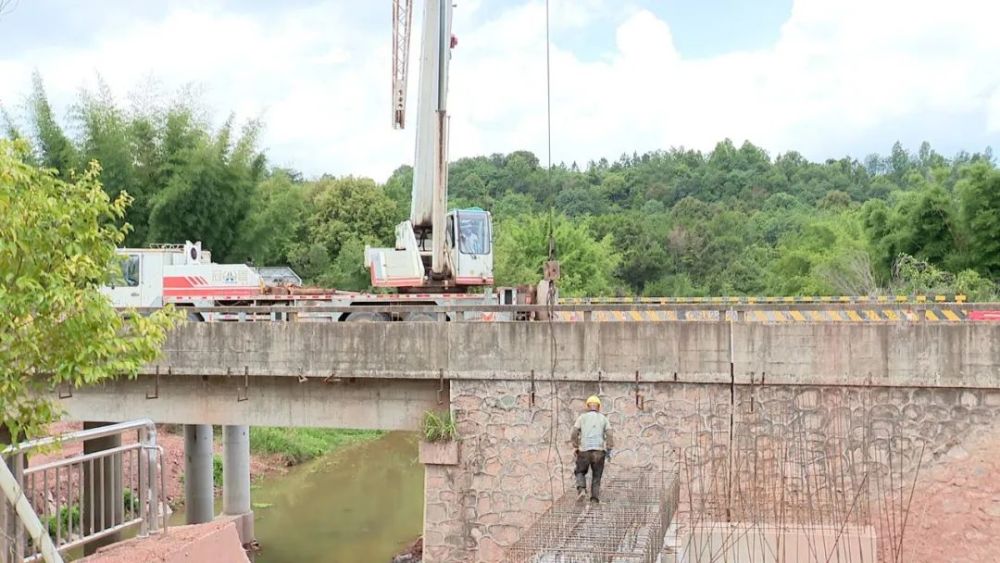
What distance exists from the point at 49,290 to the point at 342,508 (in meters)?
16.9

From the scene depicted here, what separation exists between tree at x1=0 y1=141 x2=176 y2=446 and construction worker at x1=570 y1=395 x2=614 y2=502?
17.9 feet

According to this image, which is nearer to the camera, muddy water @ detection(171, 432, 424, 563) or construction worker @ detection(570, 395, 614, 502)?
construction worker @ detection(570, 395, 614, 502)

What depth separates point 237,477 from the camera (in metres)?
17.8

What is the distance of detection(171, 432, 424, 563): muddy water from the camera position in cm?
1791

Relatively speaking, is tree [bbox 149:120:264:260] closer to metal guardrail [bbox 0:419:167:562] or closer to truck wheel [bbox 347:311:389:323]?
truck wheel [bbox 347:311:389:323]

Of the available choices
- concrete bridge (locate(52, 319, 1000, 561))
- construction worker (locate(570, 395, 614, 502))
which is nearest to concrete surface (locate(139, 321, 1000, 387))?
concrete bridge (locate(52, 319, 1000, 561))

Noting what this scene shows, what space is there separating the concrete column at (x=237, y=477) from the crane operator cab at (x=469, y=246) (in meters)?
5.59

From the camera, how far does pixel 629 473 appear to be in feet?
37.9

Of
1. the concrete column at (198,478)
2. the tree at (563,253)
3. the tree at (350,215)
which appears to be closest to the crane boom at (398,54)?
the concrete column at (198,478)

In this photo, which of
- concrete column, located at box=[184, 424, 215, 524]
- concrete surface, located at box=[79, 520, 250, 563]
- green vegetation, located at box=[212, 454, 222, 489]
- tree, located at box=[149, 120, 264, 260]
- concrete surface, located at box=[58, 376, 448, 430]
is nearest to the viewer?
concrete surface, located at box=[79, 520, 250, 563]

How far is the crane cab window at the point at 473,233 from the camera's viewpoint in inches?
667

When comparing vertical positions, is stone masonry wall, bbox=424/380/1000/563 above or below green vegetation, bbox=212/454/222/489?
above

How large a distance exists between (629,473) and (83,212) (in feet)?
26.1

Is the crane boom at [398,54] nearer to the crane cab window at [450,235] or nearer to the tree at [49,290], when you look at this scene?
the crane cab window at [450,235]
